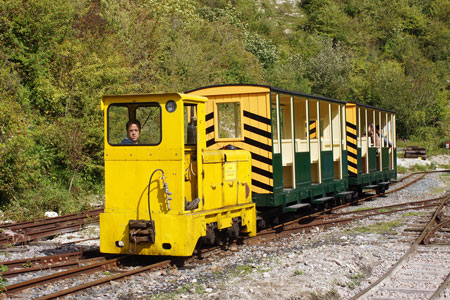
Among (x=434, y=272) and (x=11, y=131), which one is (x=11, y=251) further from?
(x=434, y=272)

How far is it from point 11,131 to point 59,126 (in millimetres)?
3038

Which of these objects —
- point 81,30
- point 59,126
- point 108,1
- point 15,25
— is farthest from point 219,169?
point 108,1

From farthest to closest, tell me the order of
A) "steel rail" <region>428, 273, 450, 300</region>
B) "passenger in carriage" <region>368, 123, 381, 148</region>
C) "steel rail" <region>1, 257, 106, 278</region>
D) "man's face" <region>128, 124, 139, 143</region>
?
"passenger in carriage" <region>368, 123, 381, 148</region>
"man's face" <region>128, 124, 139, 143</region>
"steel rail" <region>1, 257, 106, 278</region>
"steel rail" <region>428, 273, 450, 300</region>

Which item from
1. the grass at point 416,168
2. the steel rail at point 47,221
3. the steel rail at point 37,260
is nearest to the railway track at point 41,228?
the steel rail at point 47,221

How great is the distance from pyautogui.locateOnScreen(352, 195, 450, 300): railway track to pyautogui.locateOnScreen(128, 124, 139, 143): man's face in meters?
4.10

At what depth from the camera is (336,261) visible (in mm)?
8805

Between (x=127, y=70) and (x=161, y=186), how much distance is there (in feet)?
39.9

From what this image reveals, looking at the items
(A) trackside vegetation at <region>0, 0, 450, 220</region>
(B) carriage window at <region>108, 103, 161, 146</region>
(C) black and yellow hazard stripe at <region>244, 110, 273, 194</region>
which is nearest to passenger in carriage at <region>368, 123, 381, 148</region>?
(A) trackside vegetation at <region>0, 0, 450, 220</region>

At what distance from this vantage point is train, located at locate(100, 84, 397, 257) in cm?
881

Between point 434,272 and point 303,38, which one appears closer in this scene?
point 434,272

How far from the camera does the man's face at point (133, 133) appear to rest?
9211 mm

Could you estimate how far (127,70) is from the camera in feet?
66.7

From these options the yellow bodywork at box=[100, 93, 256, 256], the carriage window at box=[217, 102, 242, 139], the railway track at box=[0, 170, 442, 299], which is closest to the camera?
the railway track at box=[0, 170, 442, 299]

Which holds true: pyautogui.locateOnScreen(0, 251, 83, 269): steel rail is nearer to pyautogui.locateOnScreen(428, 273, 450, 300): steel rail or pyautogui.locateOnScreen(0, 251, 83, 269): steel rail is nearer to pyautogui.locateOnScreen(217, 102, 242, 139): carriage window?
pyautogui.locateOnScreen(217, 102, 242, 139): carriage window
